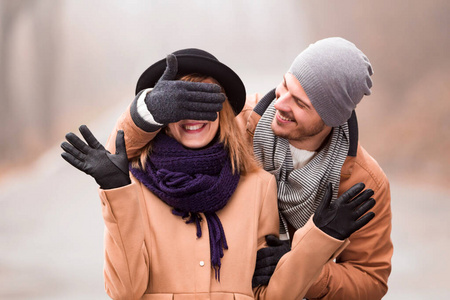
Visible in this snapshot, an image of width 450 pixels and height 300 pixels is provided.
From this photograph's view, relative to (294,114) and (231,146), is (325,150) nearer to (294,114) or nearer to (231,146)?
(294,114)

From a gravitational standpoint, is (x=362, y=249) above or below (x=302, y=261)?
below

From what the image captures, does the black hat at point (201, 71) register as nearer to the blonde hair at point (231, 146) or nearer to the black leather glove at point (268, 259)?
the blonde hair at point (231, 146)

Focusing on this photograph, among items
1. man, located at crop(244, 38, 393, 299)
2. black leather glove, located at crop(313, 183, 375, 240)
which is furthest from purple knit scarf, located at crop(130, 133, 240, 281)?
black leather glove, located at crop(313, 183, 375, 240)

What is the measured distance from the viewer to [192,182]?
209 cm

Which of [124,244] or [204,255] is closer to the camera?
[124,244]

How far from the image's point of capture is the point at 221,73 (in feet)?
7.06

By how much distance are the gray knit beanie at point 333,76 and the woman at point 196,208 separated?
249 mm

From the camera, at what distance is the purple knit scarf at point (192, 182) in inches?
82.2

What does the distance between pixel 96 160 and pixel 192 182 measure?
1.26 feet

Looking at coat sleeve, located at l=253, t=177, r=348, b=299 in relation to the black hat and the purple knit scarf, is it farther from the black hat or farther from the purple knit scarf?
the black hat
